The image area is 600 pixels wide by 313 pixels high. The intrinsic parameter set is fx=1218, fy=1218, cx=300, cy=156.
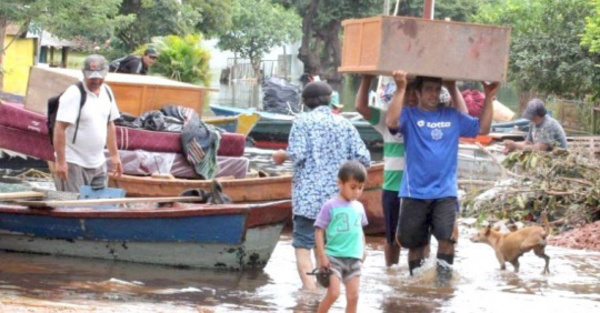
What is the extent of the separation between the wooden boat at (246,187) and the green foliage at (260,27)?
217ft

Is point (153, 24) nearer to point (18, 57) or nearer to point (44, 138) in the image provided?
point (18, 57)

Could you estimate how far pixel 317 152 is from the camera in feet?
30.3

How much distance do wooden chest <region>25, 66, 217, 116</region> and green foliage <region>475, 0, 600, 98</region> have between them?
22.9 meters

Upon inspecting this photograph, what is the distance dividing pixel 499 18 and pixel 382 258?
3241 centimetres

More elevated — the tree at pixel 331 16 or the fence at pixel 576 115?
the tree at pixel 331 16

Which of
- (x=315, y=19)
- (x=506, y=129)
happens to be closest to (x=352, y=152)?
(x=506, y=129)

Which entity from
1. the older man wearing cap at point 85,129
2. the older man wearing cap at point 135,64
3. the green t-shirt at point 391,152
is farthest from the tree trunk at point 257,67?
the green t-shirt at point 391,152

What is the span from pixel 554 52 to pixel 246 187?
84.4 feet

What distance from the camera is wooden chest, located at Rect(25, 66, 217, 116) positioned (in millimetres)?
15344

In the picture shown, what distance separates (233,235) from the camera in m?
10.7

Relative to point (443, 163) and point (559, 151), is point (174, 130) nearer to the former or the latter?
point (559, 151)

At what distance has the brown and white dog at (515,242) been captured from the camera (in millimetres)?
11539

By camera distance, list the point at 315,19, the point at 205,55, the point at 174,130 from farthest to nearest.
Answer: the point at 315,19, the point at 205,55, the point at 174,130

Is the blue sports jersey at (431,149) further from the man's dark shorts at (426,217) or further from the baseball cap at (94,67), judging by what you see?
the baseball cap at (94,67)
